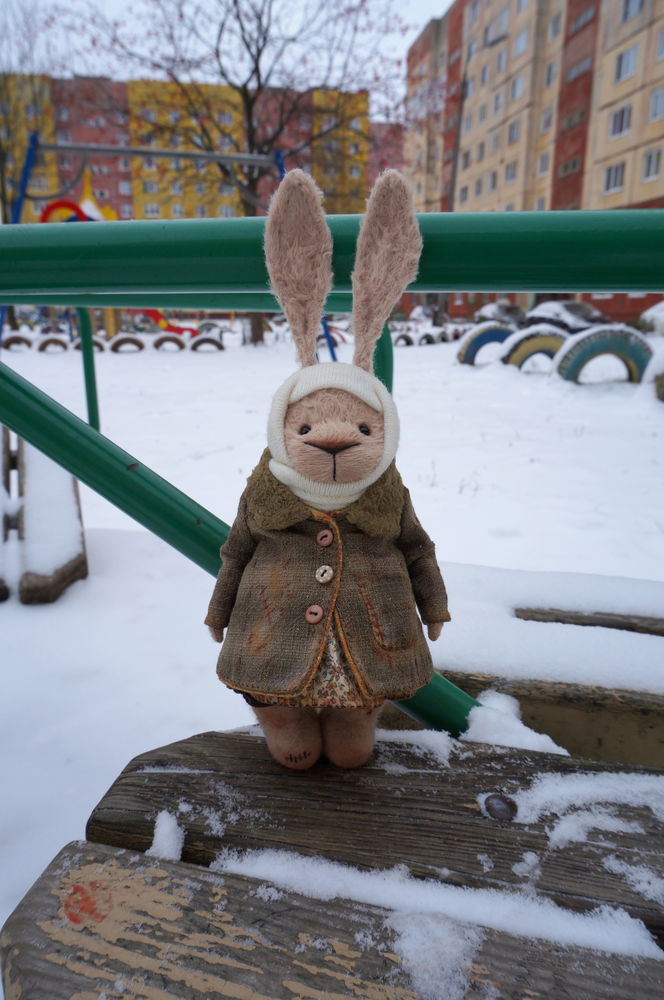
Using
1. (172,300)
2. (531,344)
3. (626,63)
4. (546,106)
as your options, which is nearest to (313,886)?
(172,300)

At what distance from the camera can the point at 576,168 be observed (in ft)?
67.2

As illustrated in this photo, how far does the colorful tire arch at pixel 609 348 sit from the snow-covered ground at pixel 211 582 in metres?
0.54

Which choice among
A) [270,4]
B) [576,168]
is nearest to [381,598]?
[270,4]

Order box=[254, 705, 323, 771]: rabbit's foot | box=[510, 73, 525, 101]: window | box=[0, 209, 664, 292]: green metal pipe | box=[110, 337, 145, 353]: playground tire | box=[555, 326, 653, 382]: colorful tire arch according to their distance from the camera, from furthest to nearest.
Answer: box=[510, 73, 525, 101]: window < box=[110, 337, 145, 353]: playground tire < box=[555, 326, 653, 382]: colorful tire arch < box=[254, 705, 323, 771]: rabbit's foot < box=[0, 209, 664, 292]: green metal pipe

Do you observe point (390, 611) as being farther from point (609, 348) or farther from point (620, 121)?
point (620, 121)

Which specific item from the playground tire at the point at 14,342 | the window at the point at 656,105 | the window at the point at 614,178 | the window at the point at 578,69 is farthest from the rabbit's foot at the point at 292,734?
the window at the point at 578,69

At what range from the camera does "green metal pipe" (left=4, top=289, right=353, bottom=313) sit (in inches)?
42.1

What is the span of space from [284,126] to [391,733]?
1747cm

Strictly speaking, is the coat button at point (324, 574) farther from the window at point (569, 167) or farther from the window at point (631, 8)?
the window at point (569, 167)

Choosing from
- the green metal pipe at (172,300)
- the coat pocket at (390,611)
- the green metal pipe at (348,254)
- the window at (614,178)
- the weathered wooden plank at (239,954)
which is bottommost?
the weathered wooden plank at (239,954)

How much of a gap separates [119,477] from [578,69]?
2551cm

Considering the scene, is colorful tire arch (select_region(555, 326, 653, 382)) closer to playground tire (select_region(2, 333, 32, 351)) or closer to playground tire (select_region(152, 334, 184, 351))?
playground tire (select_region(152, 334, 184, 351))

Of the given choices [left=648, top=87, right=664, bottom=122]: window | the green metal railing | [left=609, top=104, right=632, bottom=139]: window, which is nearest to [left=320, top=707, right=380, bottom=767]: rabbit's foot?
the green metal railing

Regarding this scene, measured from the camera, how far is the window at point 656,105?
55.8 ft
